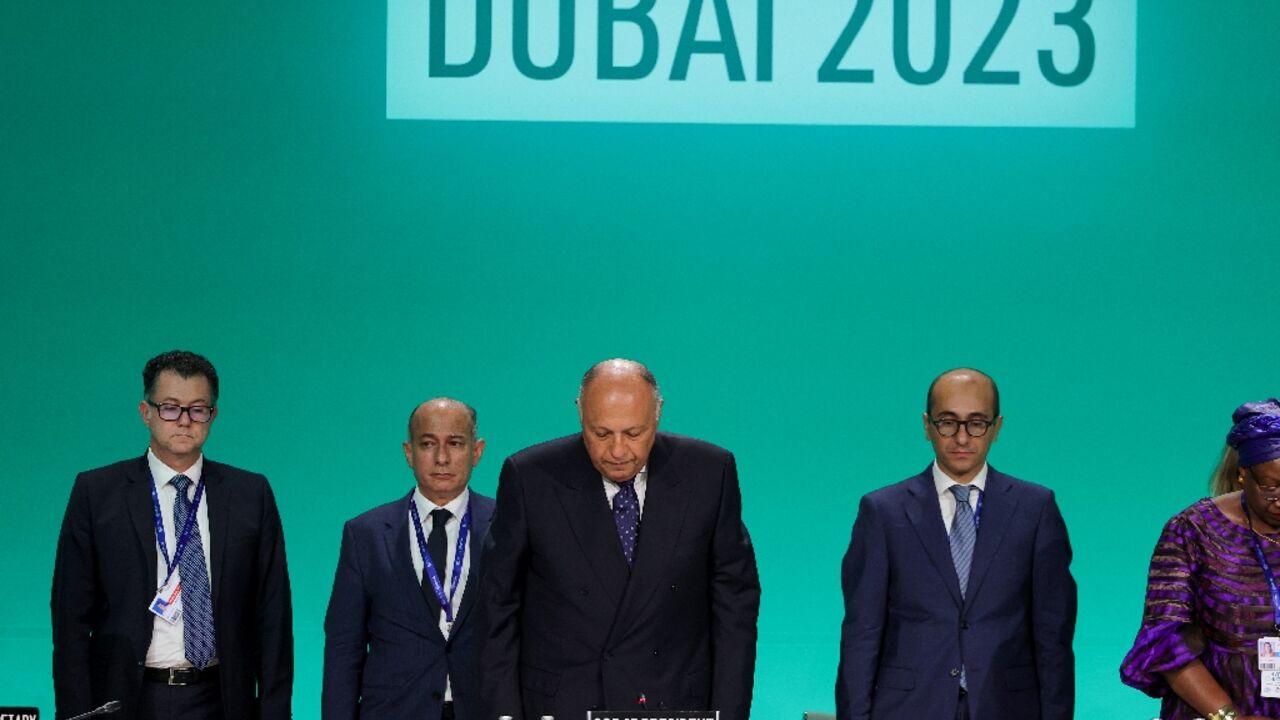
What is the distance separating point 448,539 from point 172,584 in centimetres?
73

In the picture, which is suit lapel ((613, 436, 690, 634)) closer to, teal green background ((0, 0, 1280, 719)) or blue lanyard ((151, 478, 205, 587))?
blue lanyard ((151, 478, 205, 587))

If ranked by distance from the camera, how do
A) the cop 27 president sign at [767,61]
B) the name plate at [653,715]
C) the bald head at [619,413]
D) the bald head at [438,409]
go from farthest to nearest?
1. the cop 27 president sign at [767,61]
2. the bald head at [438,409]
3. the bald head at [619,413]
4. the name plate at [653,715]

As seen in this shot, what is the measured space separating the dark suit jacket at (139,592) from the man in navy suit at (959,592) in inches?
60.0

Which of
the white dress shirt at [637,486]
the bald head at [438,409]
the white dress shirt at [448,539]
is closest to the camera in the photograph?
the white dress shirt at [637,486]

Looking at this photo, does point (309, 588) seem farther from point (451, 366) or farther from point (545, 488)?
point (545, 488)

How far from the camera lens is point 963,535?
421cm

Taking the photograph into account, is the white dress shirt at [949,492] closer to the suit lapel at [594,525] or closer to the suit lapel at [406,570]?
the suit lapel at [594,525]

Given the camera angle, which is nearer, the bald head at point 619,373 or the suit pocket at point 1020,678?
the bald head at point 619,373

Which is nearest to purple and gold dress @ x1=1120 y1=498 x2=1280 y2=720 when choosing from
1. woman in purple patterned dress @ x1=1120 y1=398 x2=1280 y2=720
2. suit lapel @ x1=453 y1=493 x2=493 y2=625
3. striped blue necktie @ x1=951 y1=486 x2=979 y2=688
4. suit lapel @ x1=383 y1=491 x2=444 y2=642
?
woman in purple patterned dress @ x1=1120 y1=398 x2=1280 y2=720

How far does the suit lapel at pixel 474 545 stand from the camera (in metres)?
4.34

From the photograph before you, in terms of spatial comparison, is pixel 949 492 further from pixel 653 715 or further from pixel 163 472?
pixel 163 472

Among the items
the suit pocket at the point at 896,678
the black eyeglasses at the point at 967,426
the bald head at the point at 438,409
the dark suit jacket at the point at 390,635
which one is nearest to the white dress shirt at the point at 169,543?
the dark suit jacket at the point at 390,635

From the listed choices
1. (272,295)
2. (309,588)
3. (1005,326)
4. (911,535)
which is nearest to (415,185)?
(272,295)

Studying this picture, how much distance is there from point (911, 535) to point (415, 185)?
8.88ft
